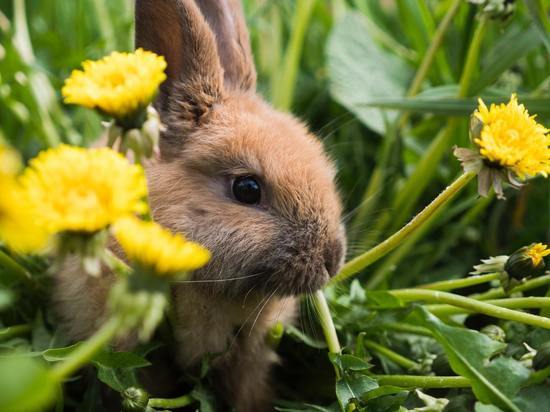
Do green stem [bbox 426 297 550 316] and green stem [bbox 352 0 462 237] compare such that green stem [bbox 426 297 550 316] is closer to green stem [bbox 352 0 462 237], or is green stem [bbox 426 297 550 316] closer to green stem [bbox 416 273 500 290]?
green stem [bbox 416 273 500 290]

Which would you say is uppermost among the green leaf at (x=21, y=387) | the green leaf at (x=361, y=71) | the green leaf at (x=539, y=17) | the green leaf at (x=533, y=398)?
the green leaf at (x=539, y=17)

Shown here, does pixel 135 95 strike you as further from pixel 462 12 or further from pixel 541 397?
pixel 462 12

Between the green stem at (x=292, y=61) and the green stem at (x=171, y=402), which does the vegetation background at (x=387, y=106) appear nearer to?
the green stem at (x=292, y=61)

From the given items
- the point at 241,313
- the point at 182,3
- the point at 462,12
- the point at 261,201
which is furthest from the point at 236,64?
the point at 462,12

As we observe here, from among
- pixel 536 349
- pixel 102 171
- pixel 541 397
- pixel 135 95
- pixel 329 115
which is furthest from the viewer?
pixel 329 115

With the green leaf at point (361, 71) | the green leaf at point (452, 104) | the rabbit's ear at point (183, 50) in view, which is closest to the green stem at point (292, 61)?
the green leaf at point (361, 71)

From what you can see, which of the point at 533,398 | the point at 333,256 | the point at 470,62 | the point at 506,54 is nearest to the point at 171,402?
the point at 333,256
